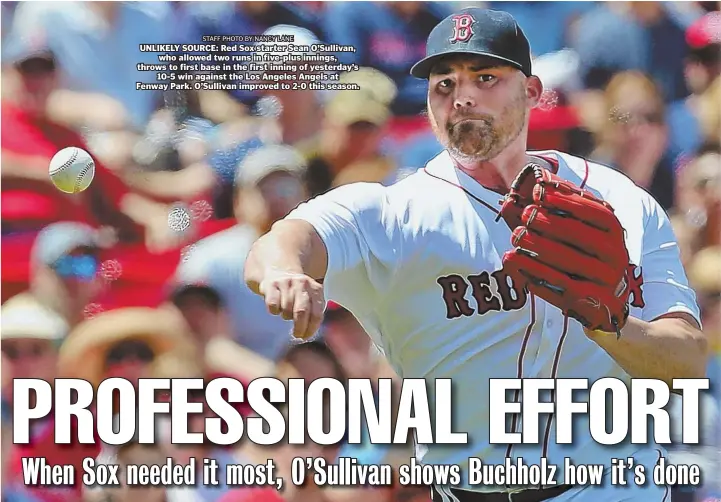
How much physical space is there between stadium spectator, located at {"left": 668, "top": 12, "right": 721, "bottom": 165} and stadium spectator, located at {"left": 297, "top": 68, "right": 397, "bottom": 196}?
78 centimetres

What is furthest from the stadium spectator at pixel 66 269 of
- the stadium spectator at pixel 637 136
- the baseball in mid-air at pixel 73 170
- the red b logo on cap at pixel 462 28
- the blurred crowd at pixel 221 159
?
the stadium spectator at pixel 637 136

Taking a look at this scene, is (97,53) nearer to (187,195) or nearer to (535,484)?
(187,195)

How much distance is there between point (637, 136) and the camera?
2.66 metres

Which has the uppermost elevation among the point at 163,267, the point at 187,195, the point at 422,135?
the point at 422,135

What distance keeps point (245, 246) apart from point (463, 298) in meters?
0.60

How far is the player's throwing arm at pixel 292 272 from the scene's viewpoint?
7.60ft

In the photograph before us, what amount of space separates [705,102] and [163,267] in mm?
1545

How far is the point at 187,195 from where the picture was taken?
2.63 metres

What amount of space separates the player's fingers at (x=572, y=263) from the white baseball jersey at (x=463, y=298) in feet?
0.34

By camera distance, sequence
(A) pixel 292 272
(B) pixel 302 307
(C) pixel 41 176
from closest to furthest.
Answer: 1. (B) pixel 302 307
2. (A) pixel 292 272
3. (C) pixel 41 176

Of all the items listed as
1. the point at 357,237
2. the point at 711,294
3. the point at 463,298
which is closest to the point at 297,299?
the point at 357,237

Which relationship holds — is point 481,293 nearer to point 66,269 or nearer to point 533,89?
point 533,89

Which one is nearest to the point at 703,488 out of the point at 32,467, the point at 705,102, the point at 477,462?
the point at 477,462

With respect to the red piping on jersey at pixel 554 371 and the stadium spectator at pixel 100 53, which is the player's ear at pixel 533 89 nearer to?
the red piping on jersey at pixel 554 371
